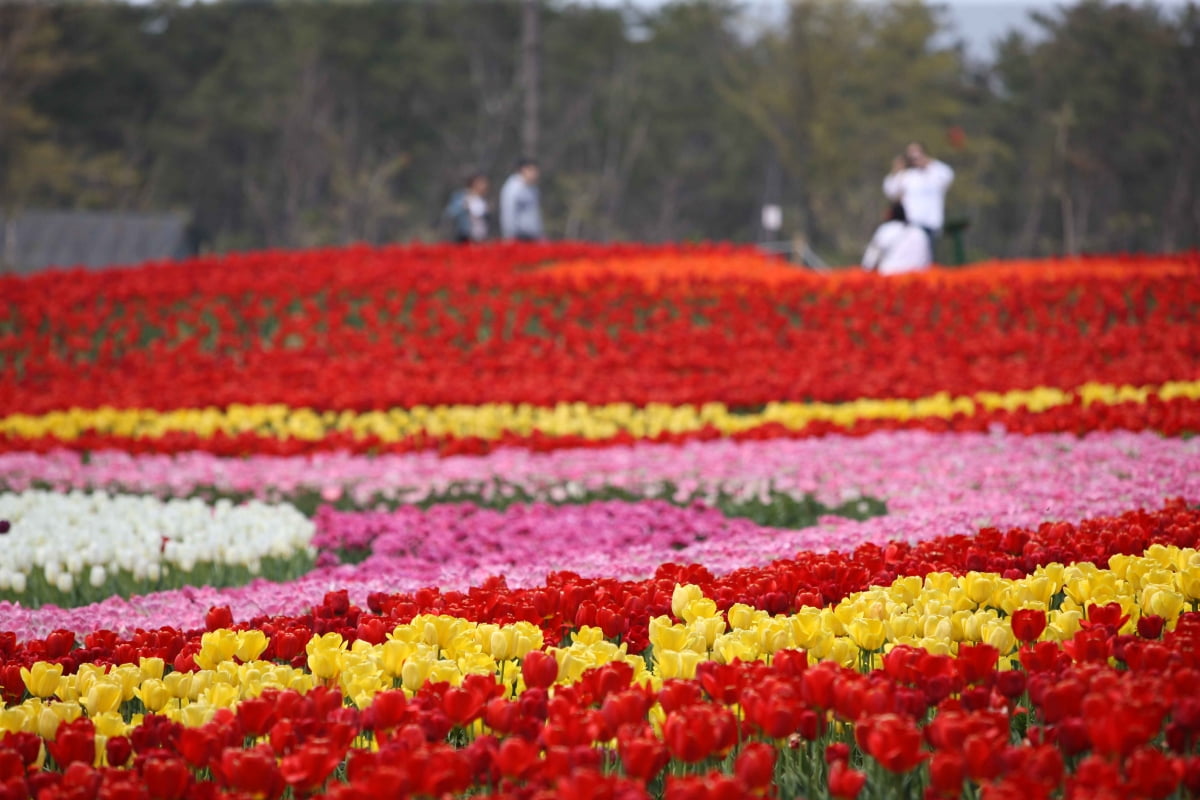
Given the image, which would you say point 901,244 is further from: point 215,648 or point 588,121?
point 588,121

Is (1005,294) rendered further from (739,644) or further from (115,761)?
(115,761)

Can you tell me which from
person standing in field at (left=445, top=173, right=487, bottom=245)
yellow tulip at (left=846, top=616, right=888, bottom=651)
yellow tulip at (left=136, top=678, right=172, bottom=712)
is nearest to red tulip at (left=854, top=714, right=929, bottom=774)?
yellow tulip at (left=846, top=616, right=888, bottom=651)

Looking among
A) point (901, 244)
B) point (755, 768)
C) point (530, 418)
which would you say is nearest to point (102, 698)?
point (755, 768)

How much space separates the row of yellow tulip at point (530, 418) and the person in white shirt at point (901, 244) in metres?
6.42

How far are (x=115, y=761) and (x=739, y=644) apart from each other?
4.01 ft

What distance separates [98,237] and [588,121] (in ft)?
62.5

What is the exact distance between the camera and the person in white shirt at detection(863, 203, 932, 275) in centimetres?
1502

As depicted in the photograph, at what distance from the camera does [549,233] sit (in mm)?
39656

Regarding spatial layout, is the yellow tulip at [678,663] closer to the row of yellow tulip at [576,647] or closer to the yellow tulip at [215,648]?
the row of yellow tulip at [576,647]

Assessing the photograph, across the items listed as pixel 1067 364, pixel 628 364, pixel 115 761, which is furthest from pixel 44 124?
pixel 115 761

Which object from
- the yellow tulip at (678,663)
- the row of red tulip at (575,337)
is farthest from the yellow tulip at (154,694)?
the row of red tulip at (575,337)

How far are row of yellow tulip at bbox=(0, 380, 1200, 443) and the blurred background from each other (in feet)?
58.2

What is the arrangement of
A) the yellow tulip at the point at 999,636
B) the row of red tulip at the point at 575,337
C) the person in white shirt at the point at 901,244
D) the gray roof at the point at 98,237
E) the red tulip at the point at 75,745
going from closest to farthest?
the red tulip at the point at 75,745 < the yellow tulip at the point at 999,636 < the row of red tulip at the point at 575,337 < the person in white shirt at the point at 901,244 < the gray roof at the point at 98,237

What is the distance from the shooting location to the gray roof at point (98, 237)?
1155 inches
